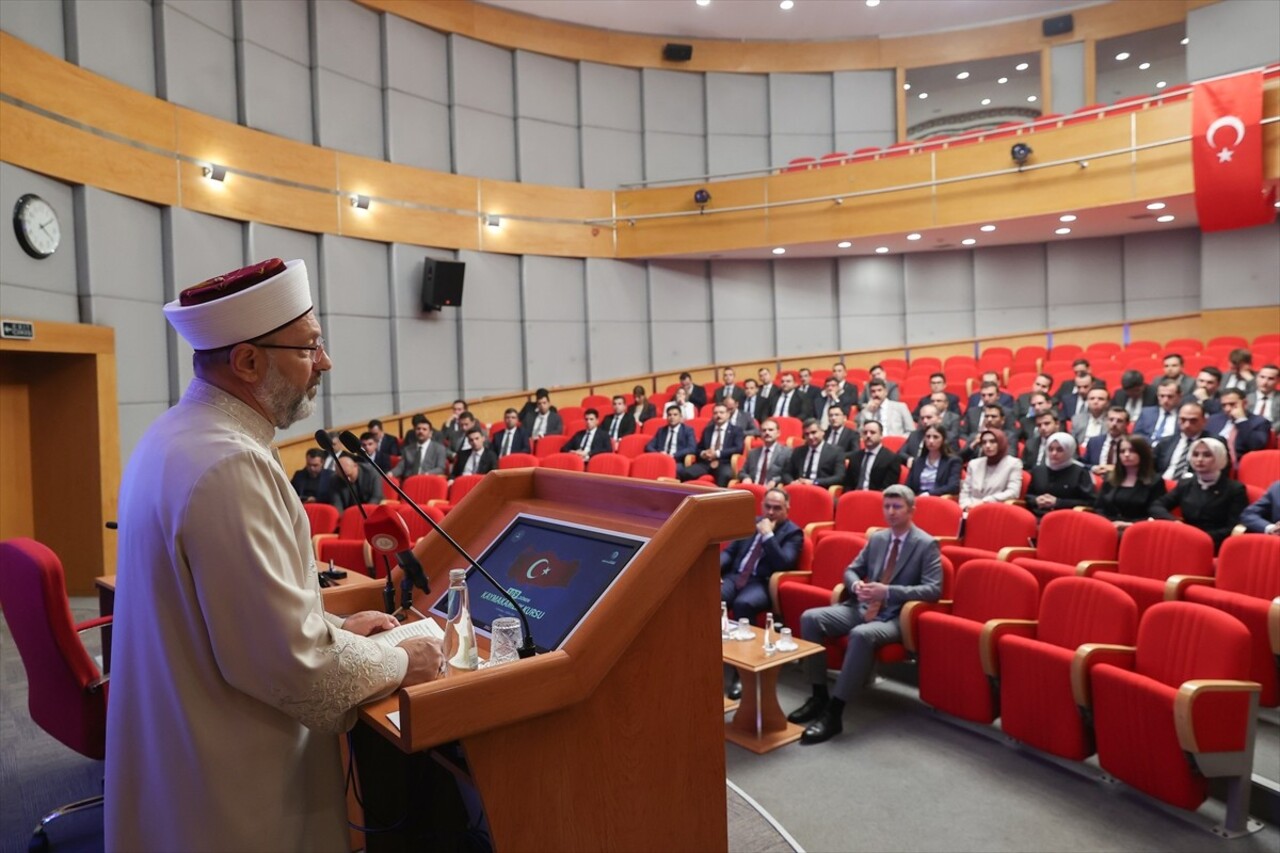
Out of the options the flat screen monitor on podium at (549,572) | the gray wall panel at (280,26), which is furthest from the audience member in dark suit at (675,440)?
the flat screen monitor on podium at (549,572)

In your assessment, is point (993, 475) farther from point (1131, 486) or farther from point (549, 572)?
A: point (549, 572)

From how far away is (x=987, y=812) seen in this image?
2611 mm

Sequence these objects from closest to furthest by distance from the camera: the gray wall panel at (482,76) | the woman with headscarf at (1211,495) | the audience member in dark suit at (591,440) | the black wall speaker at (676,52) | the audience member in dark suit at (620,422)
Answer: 1. the woman with headscarf at (1211,495)
2. the audience member in dark suit at (591,440)
3. the audience member in dark suit at (620,422)
4. the gray wall panel at (482,76)
5. the black wall speaker at (676,52)

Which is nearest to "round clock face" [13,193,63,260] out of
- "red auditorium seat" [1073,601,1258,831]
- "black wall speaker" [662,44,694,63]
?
"red auditorium seat" [1073,601,1258,831]

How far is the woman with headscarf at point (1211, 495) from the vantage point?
4.00 metres

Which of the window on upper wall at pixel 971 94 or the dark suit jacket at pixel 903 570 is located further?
Result: the window on upper wall at pixel 971 94

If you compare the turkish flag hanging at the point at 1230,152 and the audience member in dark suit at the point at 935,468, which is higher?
the turkish flag hanging at the point at 1230,152

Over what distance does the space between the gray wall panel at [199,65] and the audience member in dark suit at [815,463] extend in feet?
18.1

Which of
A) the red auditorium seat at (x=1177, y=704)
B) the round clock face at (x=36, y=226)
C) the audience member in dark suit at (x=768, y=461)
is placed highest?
the round clock face at (x=36, y=226)

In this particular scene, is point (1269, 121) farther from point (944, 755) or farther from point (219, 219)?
point (219, 219)

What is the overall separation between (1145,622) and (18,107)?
6.52 m

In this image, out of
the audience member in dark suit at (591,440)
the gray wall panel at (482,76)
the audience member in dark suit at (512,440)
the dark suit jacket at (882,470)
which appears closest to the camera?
the dark suit jacket at (882,470)

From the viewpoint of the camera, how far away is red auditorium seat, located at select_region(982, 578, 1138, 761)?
109 inches

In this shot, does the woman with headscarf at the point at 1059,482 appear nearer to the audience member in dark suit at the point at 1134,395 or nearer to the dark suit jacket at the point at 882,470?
the dark suit jacket at the point at 882,470
